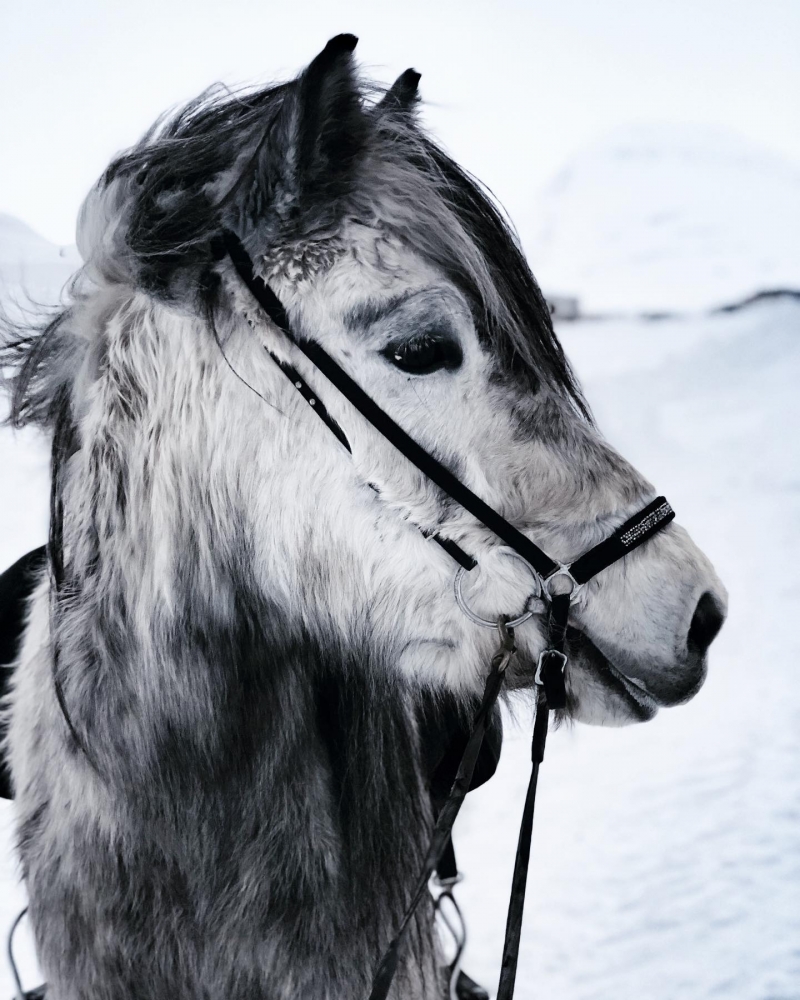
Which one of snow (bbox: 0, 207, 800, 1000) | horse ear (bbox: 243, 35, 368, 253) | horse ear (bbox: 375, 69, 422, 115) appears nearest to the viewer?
horse ear (bbox: 243, 35, 368, 253)

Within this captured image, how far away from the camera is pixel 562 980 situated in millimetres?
1839

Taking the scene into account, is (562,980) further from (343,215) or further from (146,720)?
(343,215)

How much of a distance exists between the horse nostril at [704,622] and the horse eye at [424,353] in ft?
1.15

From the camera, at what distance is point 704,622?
0.75 meters

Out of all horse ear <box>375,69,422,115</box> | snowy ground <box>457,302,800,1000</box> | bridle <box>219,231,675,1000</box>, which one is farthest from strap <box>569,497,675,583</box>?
horse ear <box>375,69,422,115</box>

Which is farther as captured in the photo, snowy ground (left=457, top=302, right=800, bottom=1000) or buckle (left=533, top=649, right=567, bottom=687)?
snowy ground (left=457, top=302, right=800, bottom=1000)

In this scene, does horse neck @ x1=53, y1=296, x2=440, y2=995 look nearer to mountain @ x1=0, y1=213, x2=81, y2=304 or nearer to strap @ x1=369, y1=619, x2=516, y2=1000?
strap @ x1=369, y1=619, x2=516, y2=1000

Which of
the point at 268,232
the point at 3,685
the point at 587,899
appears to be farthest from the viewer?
the point at 587,899

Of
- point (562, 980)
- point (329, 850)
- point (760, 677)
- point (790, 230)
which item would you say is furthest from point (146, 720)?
point (790, 230)

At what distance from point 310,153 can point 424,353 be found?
0.73 ft

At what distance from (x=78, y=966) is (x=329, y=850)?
0.29m

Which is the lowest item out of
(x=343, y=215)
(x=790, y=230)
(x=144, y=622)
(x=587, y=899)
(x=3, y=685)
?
(x=587, y=899)

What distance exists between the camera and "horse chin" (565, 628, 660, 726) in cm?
76

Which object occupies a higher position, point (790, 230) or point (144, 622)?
point (144, 622)
